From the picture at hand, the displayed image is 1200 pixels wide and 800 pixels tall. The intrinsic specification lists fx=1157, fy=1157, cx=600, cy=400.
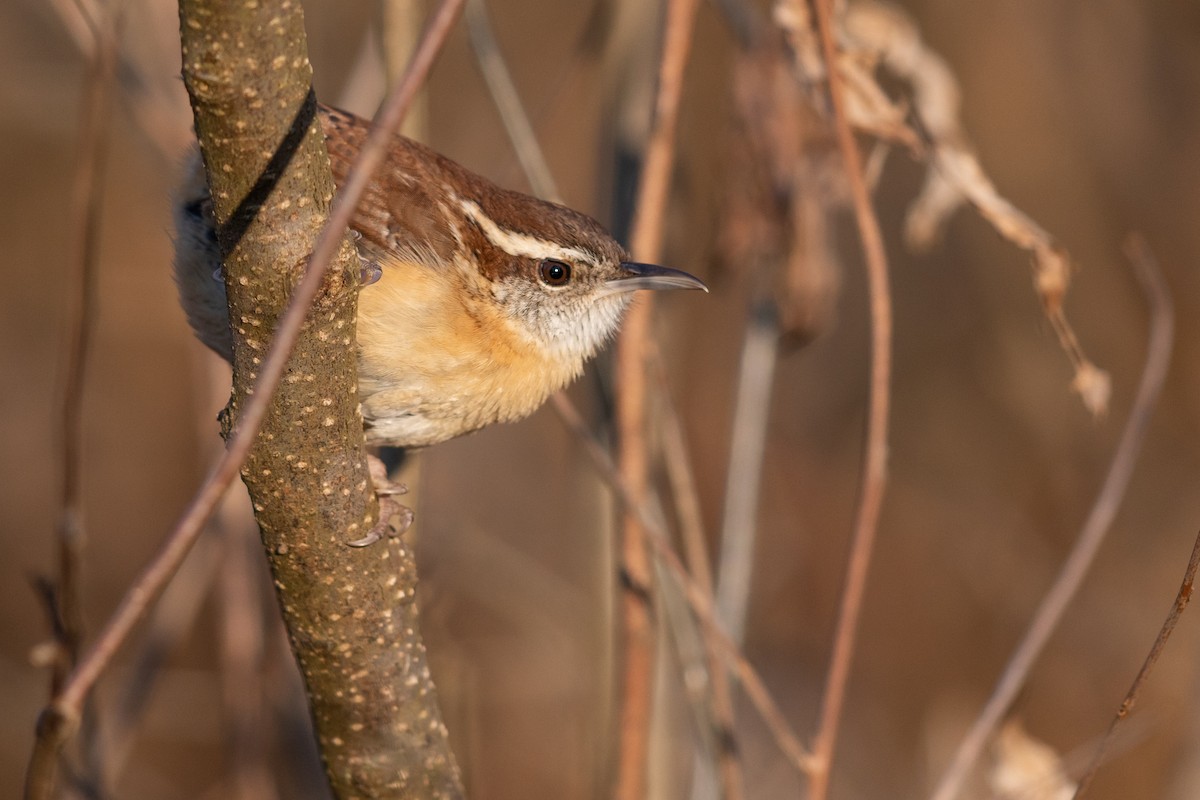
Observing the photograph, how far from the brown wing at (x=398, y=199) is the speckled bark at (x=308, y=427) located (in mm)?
775

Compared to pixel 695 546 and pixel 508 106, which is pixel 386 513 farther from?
pixel 508 106

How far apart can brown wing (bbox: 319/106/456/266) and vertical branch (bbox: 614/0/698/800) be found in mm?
501

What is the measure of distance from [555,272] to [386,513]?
3.69ft

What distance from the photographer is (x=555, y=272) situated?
310 cm

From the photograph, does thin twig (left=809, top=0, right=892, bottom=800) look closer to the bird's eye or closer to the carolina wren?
the carolina wren

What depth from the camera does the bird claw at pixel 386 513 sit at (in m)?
2.08

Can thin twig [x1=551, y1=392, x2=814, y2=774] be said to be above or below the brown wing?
below

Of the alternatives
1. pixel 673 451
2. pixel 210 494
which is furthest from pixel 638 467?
pixel 210 494

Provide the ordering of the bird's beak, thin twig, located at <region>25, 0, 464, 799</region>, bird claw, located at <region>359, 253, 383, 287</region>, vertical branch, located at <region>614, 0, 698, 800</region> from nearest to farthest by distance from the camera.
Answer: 1. thin twig, located at <region>25, 0, 464, 799</region>
2. bird claw, located at <region>359, 253, 383, 287</region>
3. vertical branch, located at <region>614, 0, 698, 800</region>
4. the bird's beak

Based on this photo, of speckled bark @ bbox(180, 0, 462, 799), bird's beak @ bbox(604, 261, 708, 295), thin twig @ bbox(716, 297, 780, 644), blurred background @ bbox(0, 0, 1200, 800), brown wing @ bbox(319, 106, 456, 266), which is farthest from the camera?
blurred background @ bbox(0, 0, 1200, 800)

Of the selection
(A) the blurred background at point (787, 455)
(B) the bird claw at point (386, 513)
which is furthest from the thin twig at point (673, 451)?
(B) the bird claw at point (386, 513)

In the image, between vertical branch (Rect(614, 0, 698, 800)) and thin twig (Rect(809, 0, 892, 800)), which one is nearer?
thin twig (Rect(809, 0, 892, 800))

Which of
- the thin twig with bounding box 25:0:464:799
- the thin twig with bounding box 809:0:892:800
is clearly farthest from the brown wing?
the thin twig with bounding box 25:0:464:799

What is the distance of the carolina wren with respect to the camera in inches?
A: 101
